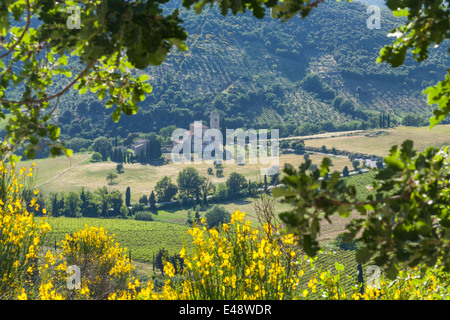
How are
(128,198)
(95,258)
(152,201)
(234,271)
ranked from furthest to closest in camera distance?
(128,198)
(152,201)
(95,258)
(234,271)

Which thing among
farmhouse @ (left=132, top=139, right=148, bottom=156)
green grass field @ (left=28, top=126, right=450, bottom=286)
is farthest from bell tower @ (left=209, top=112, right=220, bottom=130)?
green grass field @ (left=28, top=126, right=450, bottom=286)

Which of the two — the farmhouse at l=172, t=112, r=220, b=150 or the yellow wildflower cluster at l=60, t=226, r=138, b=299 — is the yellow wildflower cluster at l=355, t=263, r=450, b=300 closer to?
the yellow wildflower cluster at l=60, t=226, r=138, b=299

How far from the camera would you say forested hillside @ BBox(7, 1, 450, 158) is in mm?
108812

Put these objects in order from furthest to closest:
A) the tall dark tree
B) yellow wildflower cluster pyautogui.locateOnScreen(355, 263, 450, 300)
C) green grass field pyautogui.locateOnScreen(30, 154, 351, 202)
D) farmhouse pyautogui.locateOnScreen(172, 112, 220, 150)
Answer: farmhouse pyautogui.locateOnScreen(172, 112, 220, 150) → green grass field pyautogui.locateOnScreen(30, 154, 351, 202) → the tall dark tree → yellow wildflower cluster pyautogui.locateOnScreen(355, 263, 450, 300)

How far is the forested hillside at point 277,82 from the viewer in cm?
10881

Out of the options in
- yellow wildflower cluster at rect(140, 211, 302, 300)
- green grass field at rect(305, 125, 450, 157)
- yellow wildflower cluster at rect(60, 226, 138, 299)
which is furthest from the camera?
green grass field at rect(305, 125, 450, 157)

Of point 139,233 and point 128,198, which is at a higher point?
point 128,198

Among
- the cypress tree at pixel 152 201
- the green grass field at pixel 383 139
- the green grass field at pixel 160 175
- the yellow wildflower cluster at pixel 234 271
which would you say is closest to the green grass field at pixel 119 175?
the green grass field at pixel 160 175

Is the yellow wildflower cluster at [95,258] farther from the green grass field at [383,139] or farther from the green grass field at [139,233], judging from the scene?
the green grass field at [383,139]

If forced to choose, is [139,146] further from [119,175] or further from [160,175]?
[160,175]

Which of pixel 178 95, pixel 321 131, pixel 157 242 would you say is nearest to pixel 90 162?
pixel 178 95

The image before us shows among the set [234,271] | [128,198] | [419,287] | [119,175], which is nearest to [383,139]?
[128,198]

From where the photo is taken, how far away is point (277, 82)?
400 feet
